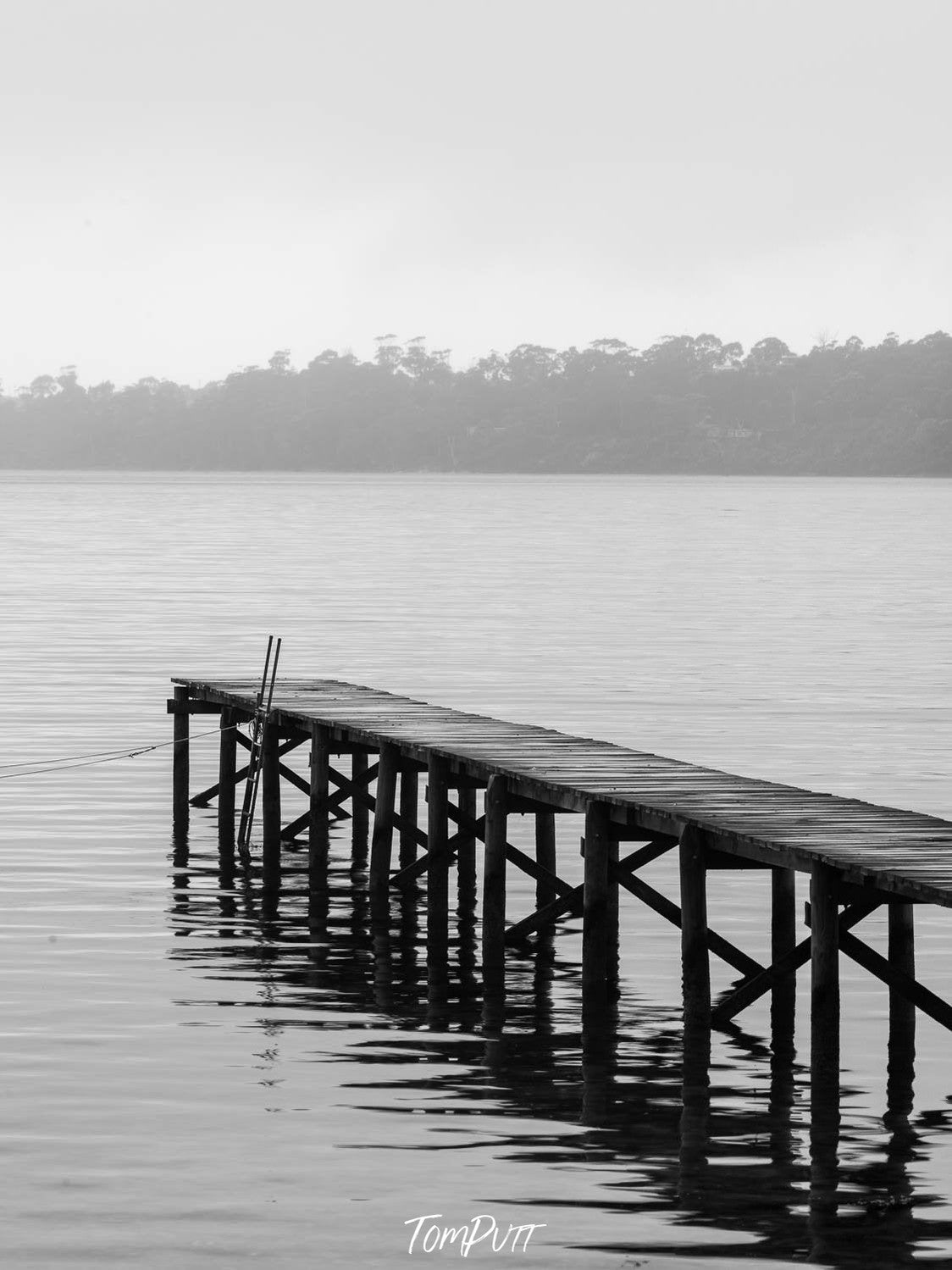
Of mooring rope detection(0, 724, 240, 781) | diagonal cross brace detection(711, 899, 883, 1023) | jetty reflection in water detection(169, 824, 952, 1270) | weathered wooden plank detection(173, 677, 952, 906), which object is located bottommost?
jetty reflection in water detection(169, 824, 952, 1270)

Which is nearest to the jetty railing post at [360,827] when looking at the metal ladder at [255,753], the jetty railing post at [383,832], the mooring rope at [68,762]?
the metal ladder at [255,753]

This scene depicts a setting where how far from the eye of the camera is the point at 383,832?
20.7 m

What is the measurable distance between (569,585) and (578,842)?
54.7 m

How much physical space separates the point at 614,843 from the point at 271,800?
623 centimetres

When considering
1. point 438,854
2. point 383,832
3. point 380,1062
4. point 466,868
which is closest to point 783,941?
point 380,1062

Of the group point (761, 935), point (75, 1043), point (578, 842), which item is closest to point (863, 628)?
point (578, 842)

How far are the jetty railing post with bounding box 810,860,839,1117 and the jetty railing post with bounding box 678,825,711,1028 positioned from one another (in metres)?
1.04

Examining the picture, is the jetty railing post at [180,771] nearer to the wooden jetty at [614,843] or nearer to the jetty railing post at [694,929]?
the wooden jetty at [614,843]

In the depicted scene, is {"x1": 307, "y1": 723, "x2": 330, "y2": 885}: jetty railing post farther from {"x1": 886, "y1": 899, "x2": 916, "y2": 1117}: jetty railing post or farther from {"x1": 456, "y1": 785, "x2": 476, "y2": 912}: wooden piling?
{"x1": 886, "y1": 899, "x2": 916, "y2": 1117}: jetty railing post

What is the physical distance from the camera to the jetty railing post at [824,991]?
14.4m

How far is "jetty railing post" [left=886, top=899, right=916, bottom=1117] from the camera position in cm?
1471

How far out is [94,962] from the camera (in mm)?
18344

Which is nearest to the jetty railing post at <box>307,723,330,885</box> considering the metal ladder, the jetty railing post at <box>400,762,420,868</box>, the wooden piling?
the jetty railing post at <box>400,762,420,868</box>

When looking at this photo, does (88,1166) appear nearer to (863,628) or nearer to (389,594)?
(863,628)
